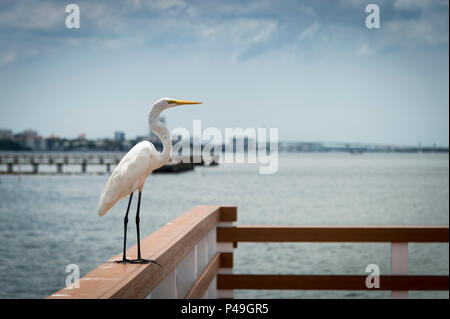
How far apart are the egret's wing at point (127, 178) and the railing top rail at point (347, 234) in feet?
4.77

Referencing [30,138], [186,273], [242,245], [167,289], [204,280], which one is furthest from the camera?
[242,245]

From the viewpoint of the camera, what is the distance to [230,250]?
145 inches

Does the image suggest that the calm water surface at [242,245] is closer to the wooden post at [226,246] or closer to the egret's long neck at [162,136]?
the wooden post at [226,246]

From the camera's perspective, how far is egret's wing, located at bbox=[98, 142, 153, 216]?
7.27 feet

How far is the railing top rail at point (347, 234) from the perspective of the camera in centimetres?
340

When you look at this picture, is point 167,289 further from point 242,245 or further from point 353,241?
point 242,245

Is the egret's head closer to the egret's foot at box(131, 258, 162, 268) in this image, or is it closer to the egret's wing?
the egret's wing

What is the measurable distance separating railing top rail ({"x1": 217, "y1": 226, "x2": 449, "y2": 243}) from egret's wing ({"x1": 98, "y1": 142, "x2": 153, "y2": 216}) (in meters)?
1.45

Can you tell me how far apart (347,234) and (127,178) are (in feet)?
5.95

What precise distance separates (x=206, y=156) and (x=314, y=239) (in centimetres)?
9863

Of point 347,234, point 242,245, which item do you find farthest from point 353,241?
point 242,245
